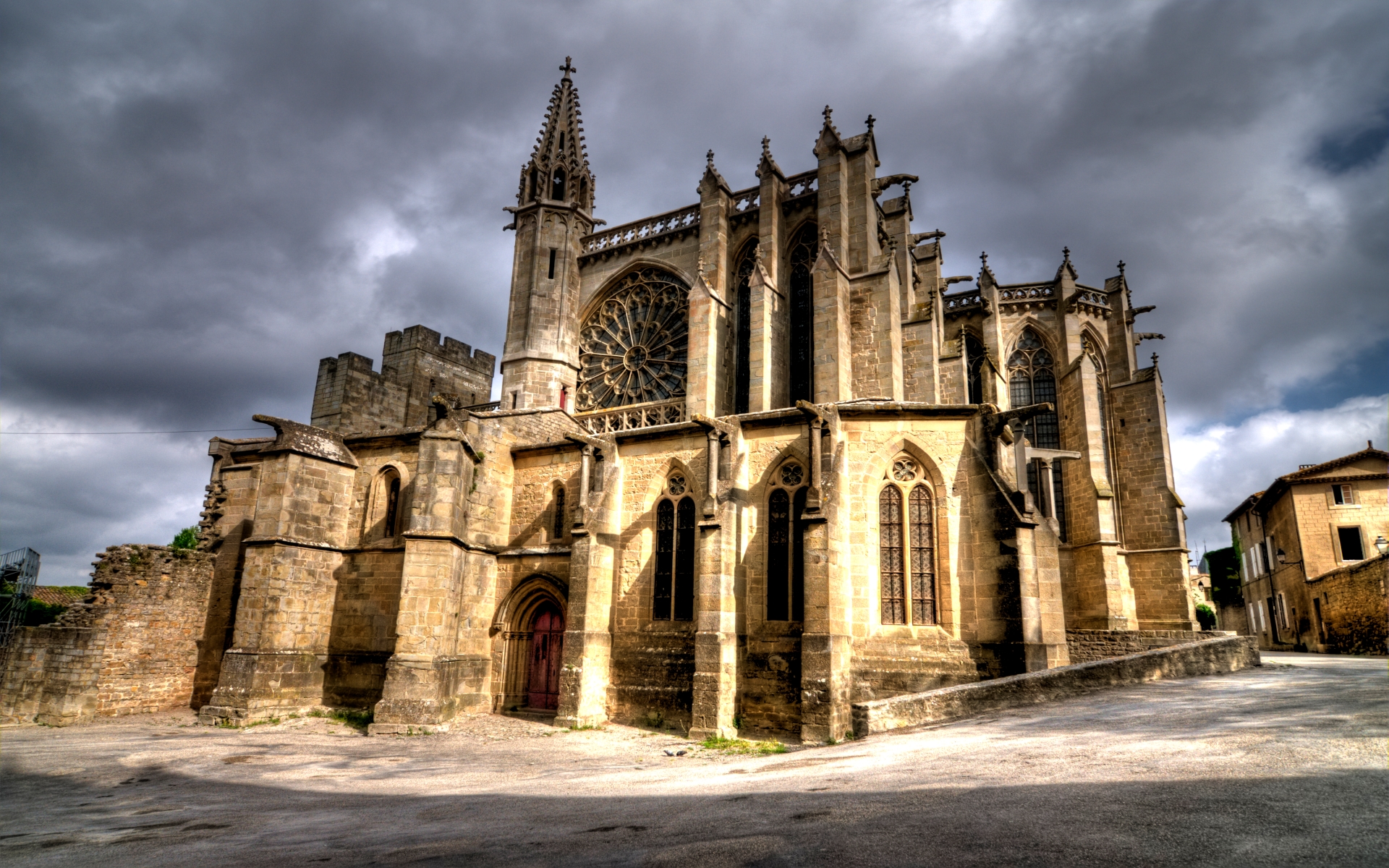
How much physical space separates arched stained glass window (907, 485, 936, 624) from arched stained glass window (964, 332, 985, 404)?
34.5 feet

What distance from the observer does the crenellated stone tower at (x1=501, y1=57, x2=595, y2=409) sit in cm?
2152

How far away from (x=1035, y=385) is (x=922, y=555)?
42.8 feet

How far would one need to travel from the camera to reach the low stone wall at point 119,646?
15008 millimetres

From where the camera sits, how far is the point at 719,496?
1462cm

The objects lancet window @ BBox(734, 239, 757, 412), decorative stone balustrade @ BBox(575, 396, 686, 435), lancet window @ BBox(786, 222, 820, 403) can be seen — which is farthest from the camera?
decorative stone balustrade @ BBox(575, 396, 686, 435)

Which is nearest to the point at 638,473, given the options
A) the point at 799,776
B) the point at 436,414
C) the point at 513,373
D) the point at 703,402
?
the point at 703,402

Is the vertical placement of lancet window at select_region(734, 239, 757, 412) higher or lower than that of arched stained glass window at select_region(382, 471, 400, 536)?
higher

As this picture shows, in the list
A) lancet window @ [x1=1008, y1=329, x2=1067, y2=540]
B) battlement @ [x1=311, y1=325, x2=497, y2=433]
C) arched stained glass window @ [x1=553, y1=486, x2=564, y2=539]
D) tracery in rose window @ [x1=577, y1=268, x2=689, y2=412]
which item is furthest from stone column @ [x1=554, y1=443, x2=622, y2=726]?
lancet window @ [x1=1008, y1=329, x2=1067, y2=540]

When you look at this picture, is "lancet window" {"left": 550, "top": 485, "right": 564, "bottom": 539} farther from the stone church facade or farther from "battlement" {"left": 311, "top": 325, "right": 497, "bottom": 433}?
"battlement" {"left": 311, "top": 325, "right": 497, "bottom": 433}

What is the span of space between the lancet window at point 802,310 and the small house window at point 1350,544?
69.9ft

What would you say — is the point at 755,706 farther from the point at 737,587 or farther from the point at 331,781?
the point at 331,781

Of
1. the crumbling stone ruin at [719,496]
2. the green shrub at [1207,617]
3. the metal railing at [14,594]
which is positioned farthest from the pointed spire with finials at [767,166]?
the green shrub at [1207,617]

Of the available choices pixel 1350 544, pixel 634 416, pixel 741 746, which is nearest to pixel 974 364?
pixel 634 416

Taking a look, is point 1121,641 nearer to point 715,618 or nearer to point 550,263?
point 715,618
